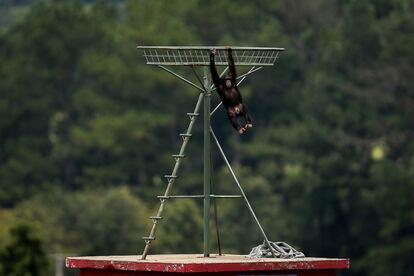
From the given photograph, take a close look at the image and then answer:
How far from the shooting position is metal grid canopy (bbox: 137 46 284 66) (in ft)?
60.1

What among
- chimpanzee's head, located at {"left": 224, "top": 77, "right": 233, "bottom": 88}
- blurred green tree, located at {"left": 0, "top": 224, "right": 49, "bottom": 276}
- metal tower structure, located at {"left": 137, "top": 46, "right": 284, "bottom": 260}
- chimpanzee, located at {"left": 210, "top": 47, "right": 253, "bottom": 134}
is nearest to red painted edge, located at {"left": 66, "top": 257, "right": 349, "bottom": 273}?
metal tower structure, located at {"left": 137, "top": 46, "right": 284, "bottom": 260}

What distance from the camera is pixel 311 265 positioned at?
58.7 feet

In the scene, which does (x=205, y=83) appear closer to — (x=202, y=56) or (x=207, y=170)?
(x=202, y=56)

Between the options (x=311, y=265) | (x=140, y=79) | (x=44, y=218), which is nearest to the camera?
(x=311, y=265)

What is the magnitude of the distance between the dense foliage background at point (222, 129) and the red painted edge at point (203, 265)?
3378 centimetres

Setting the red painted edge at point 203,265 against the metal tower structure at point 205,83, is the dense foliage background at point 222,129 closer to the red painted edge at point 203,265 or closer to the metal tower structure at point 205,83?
the metal tower structure at point 205,83

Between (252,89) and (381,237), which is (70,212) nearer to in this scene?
(381,237)

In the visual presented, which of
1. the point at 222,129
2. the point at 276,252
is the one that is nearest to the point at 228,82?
the point at 276,252

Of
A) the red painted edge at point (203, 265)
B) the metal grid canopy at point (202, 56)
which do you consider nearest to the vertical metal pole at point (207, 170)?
the metal grid canopy at point (202, 56)

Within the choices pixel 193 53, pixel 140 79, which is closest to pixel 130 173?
pixel 140 79

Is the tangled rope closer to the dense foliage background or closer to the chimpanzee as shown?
the chimpanzee

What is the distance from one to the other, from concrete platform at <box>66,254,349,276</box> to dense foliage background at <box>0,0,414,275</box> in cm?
3367

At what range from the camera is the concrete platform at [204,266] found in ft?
56.0

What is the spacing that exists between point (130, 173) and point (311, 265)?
5580 centimetres
